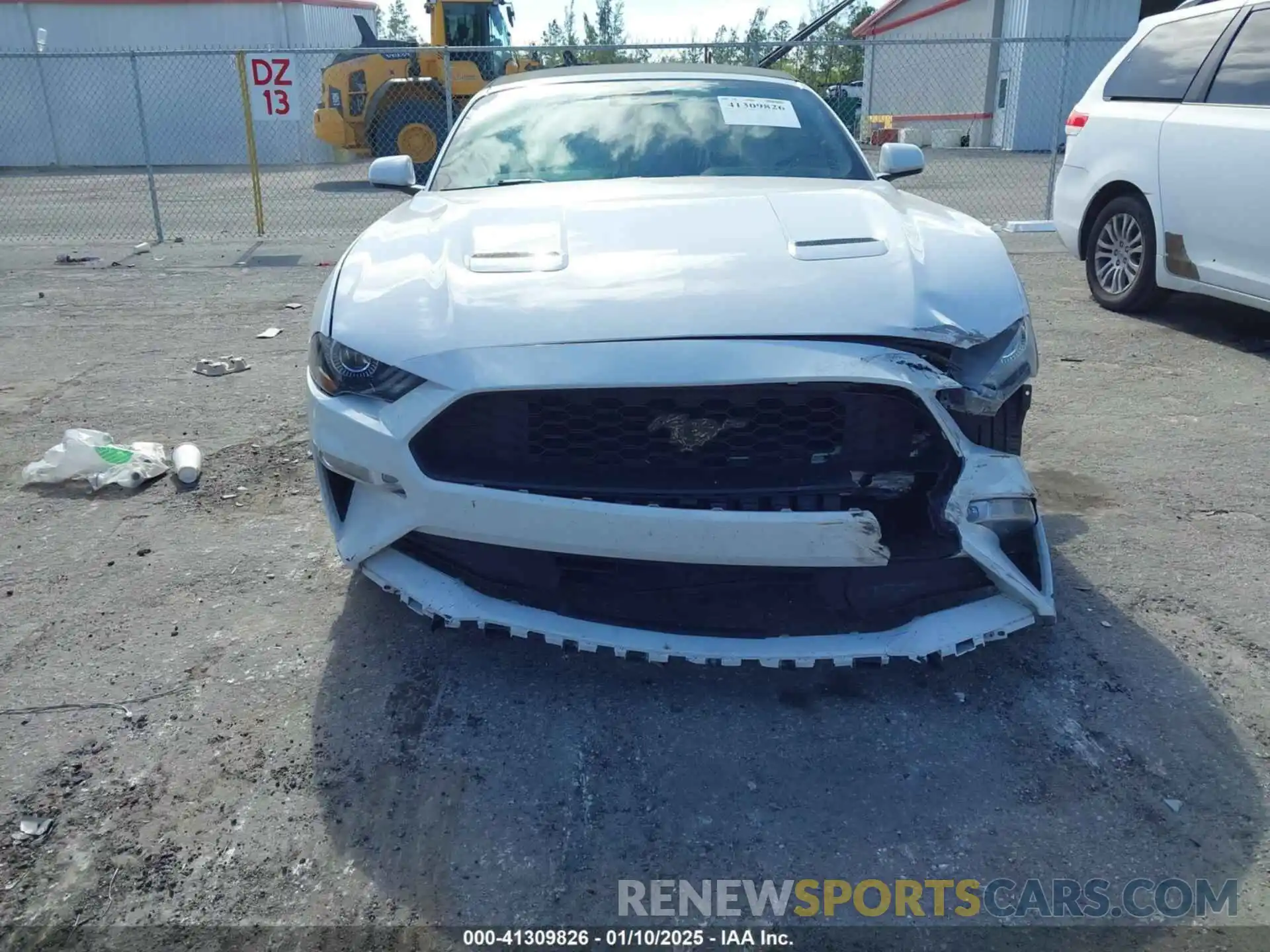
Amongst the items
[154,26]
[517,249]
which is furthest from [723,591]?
[154,26]

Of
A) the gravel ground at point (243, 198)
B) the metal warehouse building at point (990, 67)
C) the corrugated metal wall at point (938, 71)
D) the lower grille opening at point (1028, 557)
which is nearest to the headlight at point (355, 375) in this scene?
the lower grille opening at point (1028, 557)

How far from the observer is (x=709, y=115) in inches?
157

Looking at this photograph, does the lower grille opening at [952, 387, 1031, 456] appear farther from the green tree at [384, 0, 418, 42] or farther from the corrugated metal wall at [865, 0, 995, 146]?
the green tree at [384, 0, 418, 42]

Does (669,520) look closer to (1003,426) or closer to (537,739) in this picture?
(537,739)

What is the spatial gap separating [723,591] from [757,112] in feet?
7.81

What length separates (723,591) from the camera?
246 centimetres

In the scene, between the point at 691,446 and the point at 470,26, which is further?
the point at 470,26

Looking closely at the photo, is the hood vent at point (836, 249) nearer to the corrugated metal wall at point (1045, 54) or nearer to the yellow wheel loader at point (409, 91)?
the yellow wheel loader at point (409, 91)

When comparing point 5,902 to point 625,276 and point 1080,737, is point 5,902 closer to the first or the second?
point 625,276

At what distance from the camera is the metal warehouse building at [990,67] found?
70.0ft

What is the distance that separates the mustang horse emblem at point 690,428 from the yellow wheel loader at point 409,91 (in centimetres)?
1590

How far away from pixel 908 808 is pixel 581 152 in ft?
8.73

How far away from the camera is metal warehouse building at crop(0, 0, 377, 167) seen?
76.6 ft

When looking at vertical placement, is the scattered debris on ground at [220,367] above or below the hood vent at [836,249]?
below
